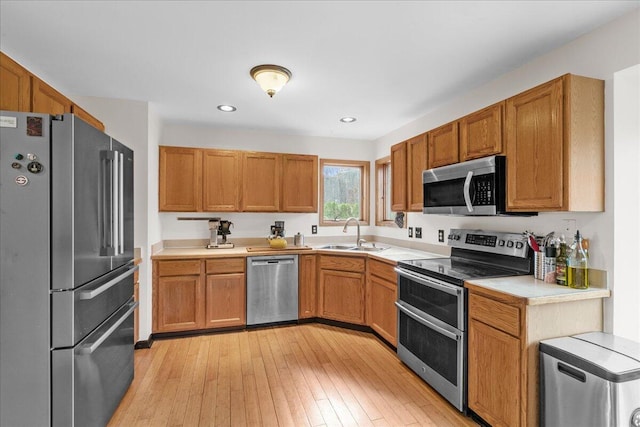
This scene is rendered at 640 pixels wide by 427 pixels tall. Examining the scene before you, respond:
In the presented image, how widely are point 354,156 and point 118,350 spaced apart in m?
3.60

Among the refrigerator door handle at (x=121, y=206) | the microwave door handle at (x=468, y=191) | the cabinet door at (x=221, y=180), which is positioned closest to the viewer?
the refrigerator door handle at (x=121, y=206)

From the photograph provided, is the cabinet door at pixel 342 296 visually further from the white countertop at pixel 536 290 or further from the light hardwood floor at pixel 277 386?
the white countertop at pixel 536 290

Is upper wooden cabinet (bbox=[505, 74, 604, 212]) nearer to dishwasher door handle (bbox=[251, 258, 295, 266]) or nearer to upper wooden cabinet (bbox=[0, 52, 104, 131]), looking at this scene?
dishwasher door handle (bbox=[251, 258, 295, 266])

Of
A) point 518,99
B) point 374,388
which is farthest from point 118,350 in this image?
point 518,99

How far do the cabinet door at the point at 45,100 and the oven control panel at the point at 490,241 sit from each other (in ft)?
10.8

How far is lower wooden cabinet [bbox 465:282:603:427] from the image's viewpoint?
169 centimetres

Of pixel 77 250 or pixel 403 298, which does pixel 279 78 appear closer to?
pixel 77 250

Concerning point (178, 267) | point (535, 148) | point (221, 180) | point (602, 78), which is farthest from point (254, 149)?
point (602, 78)

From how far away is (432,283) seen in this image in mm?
2320

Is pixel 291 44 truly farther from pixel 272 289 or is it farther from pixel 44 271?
pixel 272 289

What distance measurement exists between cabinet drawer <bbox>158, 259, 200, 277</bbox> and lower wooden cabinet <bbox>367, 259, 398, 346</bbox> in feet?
6.27

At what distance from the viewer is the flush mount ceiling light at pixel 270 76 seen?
235cm

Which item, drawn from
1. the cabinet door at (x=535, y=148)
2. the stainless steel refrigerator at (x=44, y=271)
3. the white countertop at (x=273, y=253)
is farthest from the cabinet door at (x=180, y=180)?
the cabinet door at (x=535, y=148)

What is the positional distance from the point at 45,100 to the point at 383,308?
3258 mm
